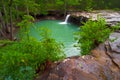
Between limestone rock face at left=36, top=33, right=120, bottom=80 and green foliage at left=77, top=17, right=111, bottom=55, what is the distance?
0.77 metres

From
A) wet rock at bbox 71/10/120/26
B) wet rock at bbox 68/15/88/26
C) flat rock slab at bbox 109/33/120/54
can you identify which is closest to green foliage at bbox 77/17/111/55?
Answer: flat rock slab at bbox 109/33/120/54

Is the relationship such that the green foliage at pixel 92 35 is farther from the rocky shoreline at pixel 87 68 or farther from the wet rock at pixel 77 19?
the wet rock at pixel 77 19

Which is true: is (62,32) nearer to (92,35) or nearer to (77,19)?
(77,19)

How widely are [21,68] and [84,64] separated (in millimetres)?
1335

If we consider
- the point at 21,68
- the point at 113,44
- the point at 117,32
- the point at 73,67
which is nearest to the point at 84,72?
the point at 73,67

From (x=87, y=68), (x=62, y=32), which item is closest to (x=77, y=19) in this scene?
(x=62, y=32)

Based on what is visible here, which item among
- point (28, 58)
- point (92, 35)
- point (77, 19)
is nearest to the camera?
point (28, 58)

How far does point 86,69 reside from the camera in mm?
5055

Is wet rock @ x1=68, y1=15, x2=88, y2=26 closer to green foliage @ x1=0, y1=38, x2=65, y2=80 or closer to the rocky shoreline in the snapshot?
the rocky shoreline

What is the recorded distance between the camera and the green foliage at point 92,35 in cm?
656

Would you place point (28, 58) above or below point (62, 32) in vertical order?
above

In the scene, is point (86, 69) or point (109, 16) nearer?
point (86, 69)

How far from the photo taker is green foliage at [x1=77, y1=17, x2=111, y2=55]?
6562 mm

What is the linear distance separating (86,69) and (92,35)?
1817 millimetres
